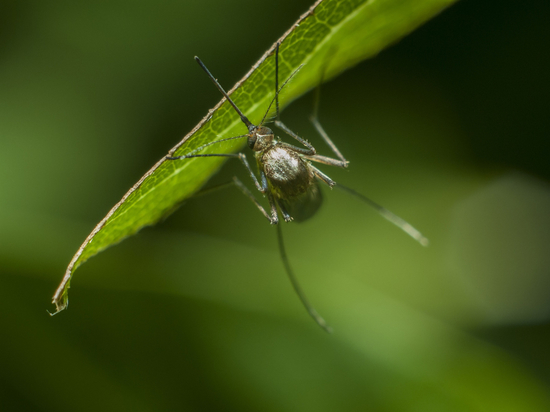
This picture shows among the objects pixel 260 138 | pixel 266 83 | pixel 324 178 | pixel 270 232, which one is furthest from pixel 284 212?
pixel 266 83

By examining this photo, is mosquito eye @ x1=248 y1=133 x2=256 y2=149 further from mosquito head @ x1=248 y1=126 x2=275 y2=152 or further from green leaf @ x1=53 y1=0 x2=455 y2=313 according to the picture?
green leaf @ x1=53 y1=0 x2=455 y2=313

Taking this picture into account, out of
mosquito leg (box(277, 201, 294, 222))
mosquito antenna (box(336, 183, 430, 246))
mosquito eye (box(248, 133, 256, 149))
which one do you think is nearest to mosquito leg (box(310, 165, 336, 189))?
mosquito leg (box(277, 201, 294, 222))

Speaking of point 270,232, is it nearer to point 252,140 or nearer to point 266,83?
point 252,140

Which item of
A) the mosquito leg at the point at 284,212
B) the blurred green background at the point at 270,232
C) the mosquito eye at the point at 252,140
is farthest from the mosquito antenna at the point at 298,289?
the mosquito eye at the point at 252,140

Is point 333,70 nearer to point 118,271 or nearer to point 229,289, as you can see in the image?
point 229,289

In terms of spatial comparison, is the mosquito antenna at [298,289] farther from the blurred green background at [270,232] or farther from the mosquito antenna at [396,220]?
the mosquito antenna at [396,220]
